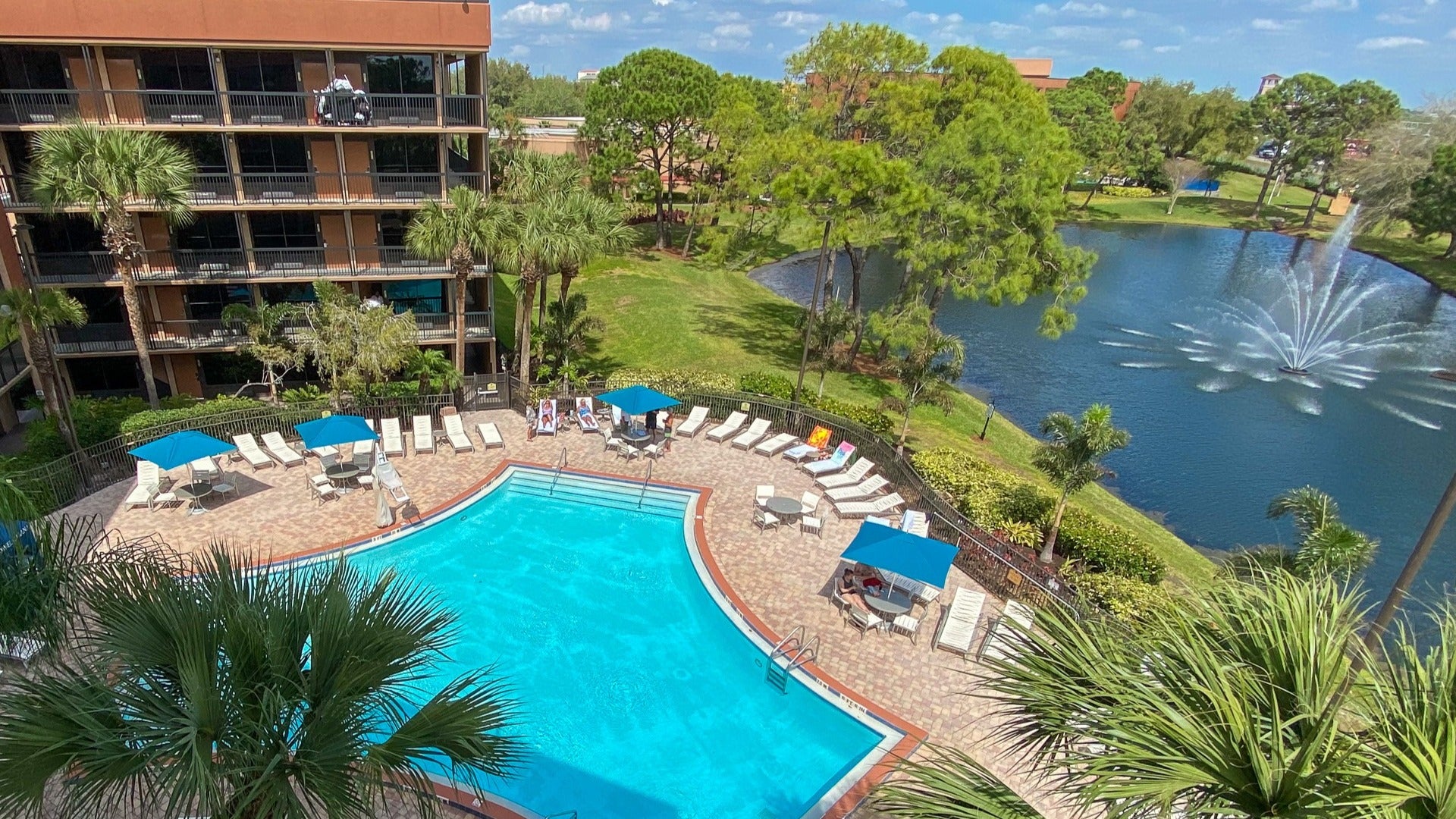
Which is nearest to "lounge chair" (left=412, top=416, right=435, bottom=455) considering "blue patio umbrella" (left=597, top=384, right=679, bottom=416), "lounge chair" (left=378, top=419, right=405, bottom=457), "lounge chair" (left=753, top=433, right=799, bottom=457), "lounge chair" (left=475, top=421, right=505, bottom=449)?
"lounge chair" (left=378, top=419, right=405, bottom=457)

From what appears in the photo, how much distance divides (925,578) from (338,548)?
12589 millimetres

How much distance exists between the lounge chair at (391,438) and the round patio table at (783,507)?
1051 centimetres

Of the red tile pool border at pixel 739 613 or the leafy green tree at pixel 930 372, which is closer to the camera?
the red tile pool border at pixel 739 613

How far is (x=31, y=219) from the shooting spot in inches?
890

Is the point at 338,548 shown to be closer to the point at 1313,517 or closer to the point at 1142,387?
the point at 1313,517

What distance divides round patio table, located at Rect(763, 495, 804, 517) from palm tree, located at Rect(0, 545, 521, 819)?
1155 cm

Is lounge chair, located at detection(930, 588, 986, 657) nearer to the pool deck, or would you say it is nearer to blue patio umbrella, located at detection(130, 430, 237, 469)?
the pool deck

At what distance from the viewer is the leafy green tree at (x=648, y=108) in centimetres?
4959

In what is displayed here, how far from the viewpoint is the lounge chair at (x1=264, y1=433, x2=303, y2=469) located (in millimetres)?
19562

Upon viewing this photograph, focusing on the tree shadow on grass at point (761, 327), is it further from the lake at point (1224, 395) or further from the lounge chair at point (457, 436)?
the lounge chair at point (457, 436)

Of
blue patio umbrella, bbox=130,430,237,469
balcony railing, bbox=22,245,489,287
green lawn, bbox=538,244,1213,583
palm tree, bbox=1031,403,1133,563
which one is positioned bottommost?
green lawn, bbox=538,244,1213,583

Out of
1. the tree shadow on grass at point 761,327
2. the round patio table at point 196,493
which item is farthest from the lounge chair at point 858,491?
the round patio table at point 196,493

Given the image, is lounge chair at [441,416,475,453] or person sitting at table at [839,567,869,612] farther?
lounge chair at [441,416,475,453]

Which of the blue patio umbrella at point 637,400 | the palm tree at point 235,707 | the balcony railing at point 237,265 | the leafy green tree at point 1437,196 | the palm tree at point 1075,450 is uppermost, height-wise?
the leafy green tree at point 1437,196
